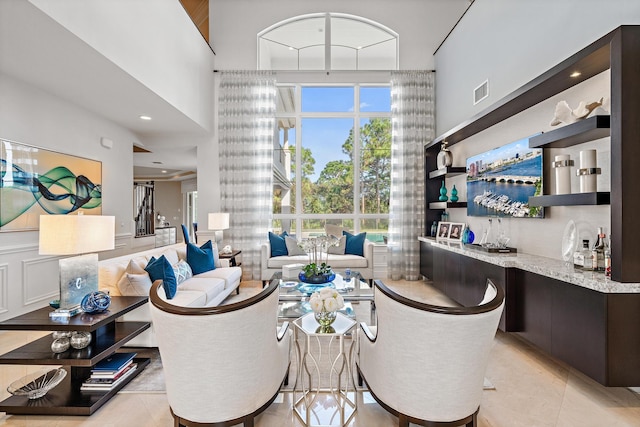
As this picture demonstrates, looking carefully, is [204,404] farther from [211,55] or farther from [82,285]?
[211,55]

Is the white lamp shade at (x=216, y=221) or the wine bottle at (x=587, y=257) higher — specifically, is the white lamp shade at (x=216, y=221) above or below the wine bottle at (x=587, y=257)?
above

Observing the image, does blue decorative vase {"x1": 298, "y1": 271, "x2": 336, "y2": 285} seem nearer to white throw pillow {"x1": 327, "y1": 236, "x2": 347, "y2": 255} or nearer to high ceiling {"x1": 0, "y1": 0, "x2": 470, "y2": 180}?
white throw pillow {"x1": 327, "y1": 236, "x2": 347, "y2": 255}

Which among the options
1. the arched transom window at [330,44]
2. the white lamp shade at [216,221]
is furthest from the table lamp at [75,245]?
the arched transom window at [330,44]

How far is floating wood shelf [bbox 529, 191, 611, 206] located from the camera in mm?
2236

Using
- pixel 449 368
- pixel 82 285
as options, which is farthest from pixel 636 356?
pixel 82 285

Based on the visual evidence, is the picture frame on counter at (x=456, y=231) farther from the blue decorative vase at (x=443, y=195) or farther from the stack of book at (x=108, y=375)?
the stack of book at (x=108, y=375)

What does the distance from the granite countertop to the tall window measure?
2.57 metres

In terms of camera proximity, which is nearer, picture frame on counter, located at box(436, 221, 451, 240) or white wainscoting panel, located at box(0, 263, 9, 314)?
white wainscoting panel, located at box(0, 263, 9, 314)

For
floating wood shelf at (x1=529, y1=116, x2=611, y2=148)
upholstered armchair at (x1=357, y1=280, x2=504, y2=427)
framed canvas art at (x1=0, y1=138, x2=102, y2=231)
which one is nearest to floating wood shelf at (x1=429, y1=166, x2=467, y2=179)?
floating wood shelf at (x1=529, y1=116, x2=611, y2=148)

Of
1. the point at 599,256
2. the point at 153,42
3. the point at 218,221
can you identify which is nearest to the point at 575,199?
the point at 599,256

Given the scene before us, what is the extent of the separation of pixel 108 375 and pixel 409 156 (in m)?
5.09

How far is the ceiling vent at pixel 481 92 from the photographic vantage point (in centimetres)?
409

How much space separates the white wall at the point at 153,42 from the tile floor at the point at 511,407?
105 inches

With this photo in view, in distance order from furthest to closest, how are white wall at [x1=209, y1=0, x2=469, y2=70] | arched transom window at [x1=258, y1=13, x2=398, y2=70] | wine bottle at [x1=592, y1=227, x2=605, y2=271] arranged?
arched transom window at [x1=258, y1=13, x2=398, y2=70], white wall at [x1=209, y1=0, x2=469, y2=70], wine bottle at [x1=592, y1=227, x2=605, y2=271]
